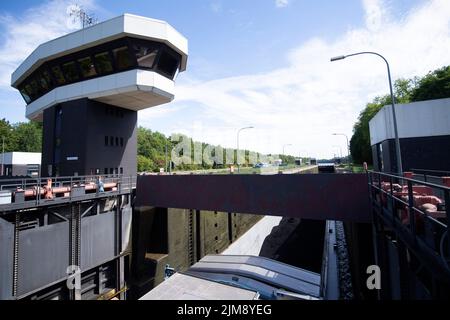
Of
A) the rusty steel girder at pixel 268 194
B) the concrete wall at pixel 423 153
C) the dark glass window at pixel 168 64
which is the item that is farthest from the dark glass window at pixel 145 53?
the concrete wall at pixel 423 153

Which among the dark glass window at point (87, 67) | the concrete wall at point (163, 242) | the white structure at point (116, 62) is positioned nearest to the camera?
the concrete wall at point (163, 242)

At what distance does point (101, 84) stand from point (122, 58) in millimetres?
2726

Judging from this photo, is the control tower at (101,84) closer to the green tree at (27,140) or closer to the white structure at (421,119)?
the white structure at (421,119)

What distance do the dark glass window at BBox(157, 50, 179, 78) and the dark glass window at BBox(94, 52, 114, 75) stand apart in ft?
12.5

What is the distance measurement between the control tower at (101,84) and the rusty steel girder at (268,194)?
7.03m

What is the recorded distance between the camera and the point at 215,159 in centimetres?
11450

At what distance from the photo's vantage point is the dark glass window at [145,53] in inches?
763

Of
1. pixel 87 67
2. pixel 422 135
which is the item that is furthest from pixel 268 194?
pixel 422 135

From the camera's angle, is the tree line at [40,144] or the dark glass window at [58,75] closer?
the dark glass window at [58,75]

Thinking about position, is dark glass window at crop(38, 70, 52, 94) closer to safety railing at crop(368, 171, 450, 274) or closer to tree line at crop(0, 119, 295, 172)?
safety railing at crop(368, 171, 450, 274)

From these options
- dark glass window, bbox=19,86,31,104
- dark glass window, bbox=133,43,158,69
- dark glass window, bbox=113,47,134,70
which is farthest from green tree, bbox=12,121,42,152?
dark glass window, bbox=133,43,158,69

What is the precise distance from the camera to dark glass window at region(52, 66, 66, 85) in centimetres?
2213

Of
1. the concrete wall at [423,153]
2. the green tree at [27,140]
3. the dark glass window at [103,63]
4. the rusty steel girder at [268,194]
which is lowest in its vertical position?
the rusty steel girder at [268,194]

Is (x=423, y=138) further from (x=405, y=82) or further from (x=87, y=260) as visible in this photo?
(x=405, y=82)
